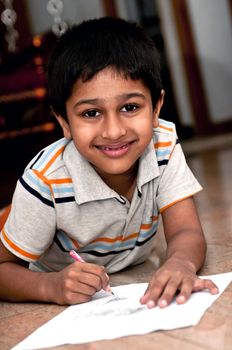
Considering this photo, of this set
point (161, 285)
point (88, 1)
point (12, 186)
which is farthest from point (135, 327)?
point (88, 1)

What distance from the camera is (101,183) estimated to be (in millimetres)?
1180

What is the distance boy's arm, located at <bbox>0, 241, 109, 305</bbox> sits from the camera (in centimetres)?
101

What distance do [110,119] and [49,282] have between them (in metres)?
0.32

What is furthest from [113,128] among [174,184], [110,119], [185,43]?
[185,43]

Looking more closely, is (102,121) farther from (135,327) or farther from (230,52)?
(230,52)

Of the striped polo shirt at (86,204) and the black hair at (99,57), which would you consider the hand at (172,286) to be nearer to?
the striped polo shirt at (86,204)

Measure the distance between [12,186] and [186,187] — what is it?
2420 mm

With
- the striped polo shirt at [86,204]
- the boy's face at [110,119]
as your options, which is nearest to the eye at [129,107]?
the boy's face at [110,119]

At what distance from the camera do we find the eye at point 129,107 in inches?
42.4

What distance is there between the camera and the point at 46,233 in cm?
118

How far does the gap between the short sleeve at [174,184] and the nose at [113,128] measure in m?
0.20

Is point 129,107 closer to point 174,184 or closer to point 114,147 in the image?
point 114,147

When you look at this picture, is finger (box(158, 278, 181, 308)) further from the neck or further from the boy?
the neck

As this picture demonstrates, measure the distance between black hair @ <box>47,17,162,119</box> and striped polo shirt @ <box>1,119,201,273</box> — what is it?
11 cm
